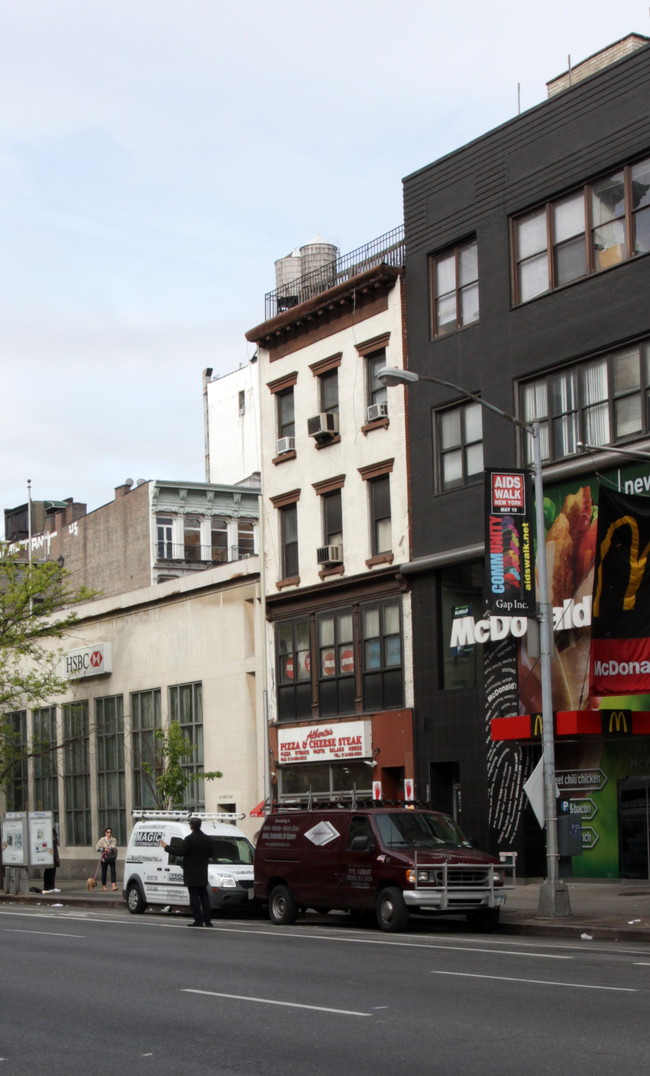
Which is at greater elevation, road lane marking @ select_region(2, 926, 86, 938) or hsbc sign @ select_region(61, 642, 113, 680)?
hsbc sign @ select_region(61, 642, 113, 680)

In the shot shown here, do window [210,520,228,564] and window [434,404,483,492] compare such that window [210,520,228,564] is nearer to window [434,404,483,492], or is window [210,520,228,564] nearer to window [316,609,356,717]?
window [316,609,356,717]

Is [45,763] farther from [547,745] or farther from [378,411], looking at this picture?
[547,745]

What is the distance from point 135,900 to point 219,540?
39.0 metres

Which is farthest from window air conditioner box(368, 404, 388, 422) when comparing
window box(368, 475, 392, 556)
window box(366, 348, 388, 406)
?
window box(368, 475, 392, 556)

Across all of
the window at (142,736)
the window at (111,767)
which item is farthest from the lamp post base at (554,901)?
the window at (111,767)

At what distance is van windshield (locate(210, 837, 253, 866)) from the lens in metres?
27.9

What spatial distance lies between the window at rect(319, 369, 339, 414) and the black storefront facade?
367 cm

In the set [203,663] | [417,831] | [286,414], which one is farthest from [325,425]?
[417,831]

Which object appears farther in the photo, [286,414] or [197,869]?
[286,414]

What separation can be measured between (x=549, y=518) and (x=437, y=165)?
981cm

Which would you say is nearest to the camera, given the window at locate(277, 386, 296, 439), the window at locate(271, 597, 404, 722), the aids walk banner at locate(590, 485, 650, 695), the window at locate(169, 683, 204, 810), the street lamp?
the street lamp

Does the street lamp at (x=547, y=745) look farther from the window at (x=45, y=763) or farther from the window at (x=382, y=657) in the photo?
the window at (x=45, y=763)

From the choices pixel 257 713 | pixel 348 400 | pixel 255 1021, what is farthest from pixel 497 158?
pixel 255 1021

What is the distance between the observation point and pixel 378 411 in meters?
35.7
